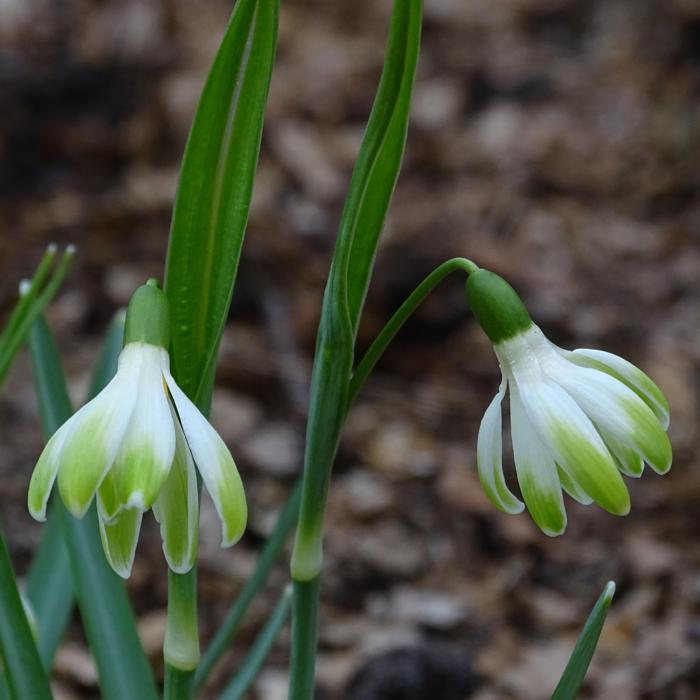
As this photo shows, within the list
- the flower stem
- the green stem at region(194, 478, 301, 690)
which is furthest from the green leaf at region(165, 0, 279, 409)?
the green stem at region(194, 478, 301, 690)

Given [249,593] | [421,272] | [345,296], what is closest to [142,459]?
[345,296]

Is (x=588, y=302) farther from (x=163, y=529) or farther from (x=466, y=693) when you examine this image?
(x=163, y=529)

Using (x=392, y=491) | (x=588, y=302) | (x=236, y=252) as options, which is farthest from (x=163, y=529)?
(x=588, y=302)

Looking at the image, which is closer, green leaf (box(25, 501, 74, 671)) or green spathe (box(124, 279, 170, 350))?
green spathe (box(124, 279, 170, 350))

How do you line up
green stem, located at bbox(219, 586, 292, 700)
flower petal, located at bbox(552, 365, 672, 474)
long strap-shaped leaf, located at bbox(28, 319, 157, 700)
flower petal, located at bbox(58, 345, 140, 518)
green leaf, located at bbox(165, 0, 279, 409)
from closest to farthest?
flower petal, located at bbox(58, 345, 140, 518), flower petal, located at bbox(552, 365, 672, 474), green leaf, located at bbox(165, 0, 279, 409), long strap-shaped leaf, located at bbox(28, 319, 157, 700), green stem, located at bbox(219, 586, 292, 700)

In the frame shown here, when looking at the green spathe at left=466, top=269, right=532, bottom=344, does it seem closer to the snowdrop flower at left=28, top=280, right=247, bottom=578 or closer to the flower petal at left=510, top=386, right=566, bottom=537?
the flower petal at left=510, top=386, right=566, bottom=537

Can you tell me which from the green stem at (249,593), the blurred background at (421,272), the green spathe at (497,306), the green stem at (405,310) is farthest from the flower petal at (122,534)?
the blurred background at (421,272)

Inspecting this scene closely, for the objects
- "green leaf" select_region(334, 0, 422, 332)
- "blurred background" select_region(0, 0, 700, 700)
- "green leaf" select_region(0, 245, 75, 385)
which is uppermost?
"green leaf" select_region(334, 0, 422, 332)
